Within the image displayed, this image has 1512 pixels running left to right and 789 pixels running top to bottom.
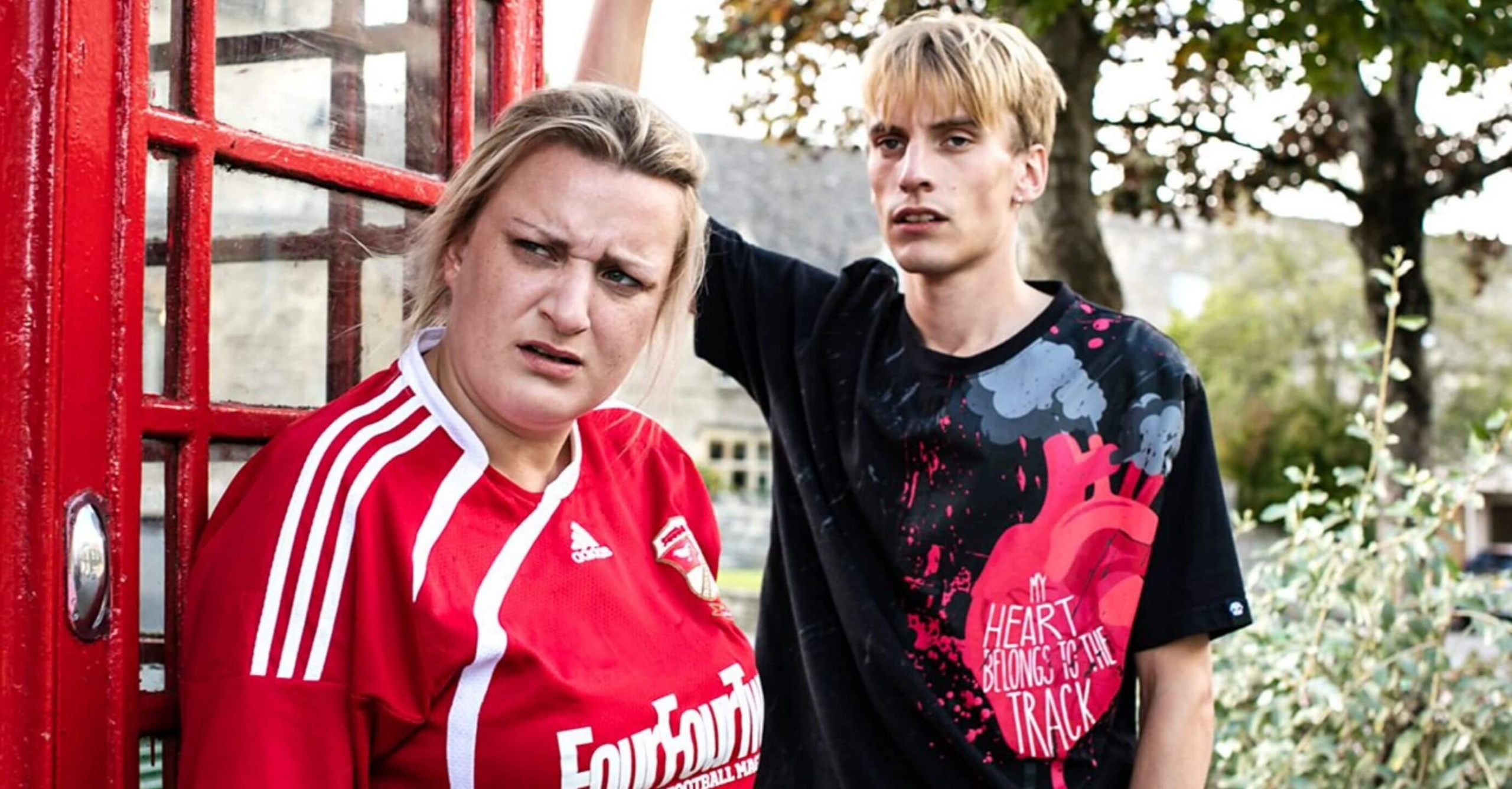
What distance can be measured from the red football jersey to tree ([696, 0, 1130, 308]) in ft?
10.2

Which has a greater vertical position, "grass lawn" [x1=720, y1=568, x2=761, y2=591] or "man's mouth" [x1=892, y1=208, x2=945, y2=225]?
"man's mouth" [x1=892, y1=208, x2=945, y2=225]

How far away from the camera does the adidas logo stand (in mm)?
2018

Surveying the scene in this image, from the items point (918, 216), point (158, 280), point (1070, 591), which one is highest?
point (918, 216)

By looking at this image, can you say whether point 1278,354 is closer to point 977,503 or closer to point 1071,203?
point 1071,203

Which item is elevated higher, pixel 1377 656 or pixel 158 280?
pixel 158 280

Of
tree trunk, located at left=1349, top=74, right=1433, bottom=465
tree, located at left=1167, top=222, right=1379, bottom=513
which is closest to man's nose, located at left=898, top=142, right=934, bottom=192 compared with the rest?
tree trunk, located at left=1349, top=74, right=1433, bottom=465

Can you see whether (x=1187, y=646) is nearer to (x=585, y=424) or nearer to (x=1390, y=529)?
(x=585, y=424)

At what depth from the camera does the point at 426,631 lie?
1.74 m

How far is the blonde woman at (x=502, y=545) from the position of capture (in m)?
1.66

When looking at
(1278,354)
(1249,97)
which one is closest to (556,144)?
(1249,97)

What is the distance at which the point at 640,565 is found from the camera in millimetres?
2152

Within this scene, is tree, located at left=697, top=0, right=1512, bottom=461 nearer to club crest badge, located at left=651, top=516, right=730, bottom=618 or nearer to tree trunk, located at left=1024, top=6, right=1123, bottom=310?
tree trunk, located at left=1024, top=6, right=1123, bottom=310

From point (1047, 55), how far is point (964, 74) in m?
4.50

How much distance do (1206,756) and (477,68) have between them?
161 centimetres
